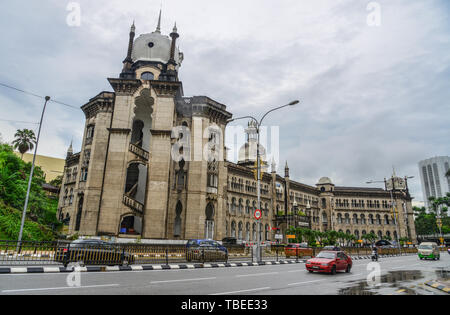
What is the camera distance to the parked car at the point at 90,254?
47.6 ft

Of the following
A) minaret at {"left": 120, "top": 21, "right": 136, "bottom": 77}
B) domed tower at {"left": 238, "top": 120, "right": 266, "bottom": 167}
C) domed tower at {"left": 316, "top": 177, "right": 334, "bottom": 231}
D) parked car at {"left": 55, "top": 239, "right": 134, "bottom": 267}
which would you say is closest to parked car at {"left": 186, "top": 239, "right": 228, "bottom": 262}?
parked car at {"left": 55, "top": 239, "right": 134, "bottom": 267}

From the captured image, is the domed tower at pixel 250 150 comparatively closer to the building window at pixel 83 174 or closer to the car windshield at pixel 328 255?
the building window at pixel 83 174

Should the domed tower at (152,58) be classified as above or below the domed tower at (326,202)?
above

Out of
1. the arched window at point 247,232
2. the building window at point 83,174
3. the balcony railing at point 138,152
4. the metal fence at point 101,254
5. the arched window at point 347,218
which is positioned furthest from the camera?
the arched window at point 347,218

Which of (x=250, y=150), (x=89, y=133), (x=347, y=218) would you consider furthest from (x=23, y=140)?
(x=347, y=218)

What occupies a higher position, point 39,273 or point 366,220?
point 366,220

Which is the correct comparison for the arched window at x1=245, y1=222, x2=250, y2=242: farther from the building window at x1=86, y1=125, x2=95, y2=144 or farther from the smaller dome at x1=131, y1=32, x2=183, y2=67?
the smaller dome at x1=131, y1=32, x2=183, y2=67

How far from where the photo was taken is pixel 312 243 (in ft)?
143

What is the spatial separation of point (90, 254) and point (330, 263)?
12.2 metres

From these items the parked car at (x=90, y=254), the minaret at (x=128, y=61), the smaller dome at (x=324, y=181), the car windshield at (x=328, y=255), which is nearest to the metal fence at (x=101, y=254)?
the parked car at (x=90, y=254)

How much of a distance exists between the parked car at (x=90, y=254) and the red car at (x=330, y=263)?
10.0m

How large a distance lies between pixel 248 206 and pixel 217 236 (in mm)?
19057
